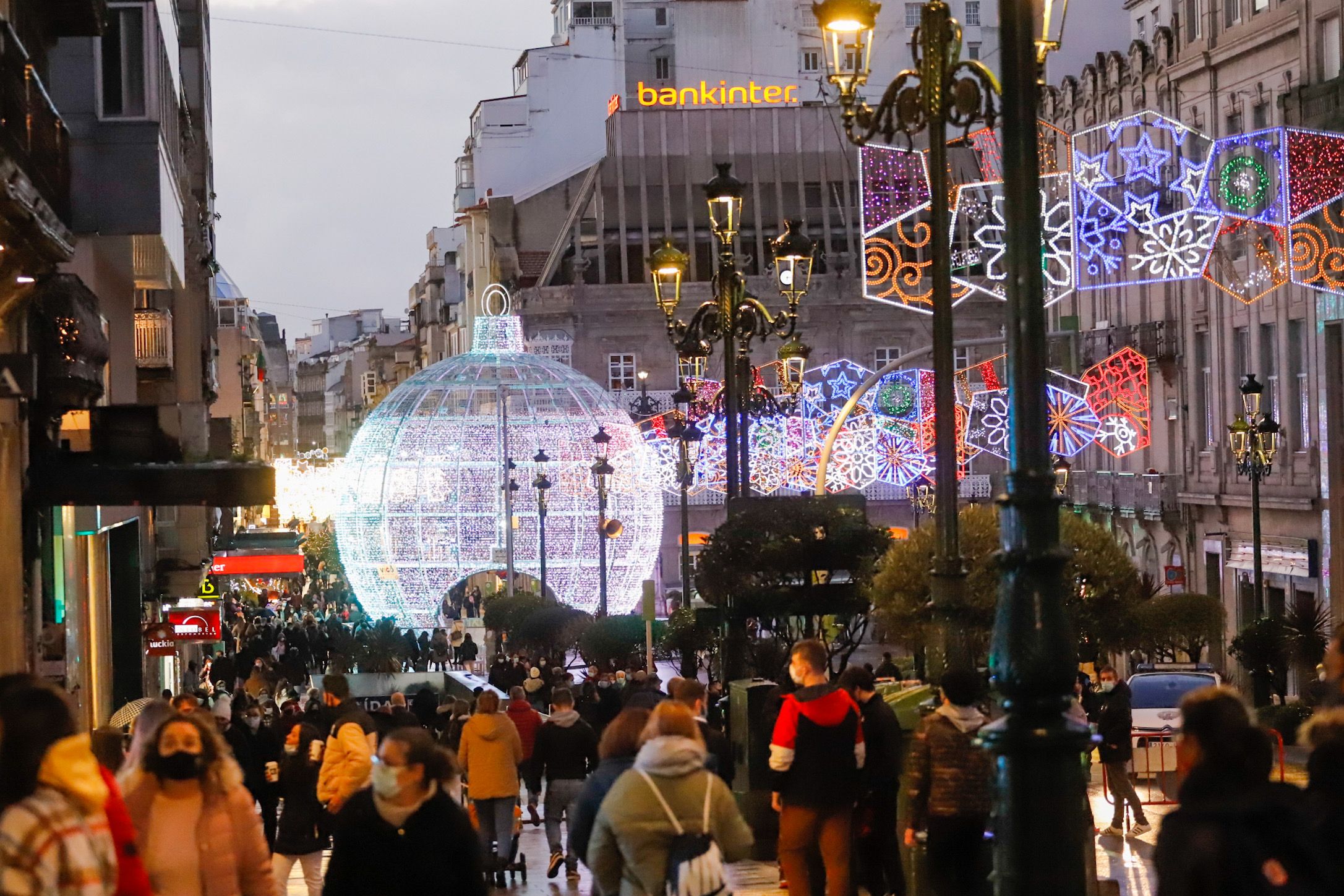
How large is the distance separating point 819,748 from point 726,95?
60476 millimetres

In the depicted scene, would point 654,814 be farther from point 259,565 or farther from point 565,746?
point 259,565

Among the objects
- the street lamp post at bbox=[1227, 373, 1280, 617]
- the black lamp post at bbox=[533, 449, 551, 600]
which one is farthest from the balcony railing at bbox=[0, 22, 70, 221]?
the black lamp post at bbox=[533, 449, 551, 600]

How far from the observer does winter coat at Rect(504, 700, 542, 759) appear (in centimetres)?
1673

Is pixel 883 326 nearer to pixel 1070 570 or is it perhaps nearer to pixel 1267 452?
pixel 1267 452

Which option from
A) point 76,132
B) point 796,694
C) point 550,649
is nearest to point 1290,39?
point 550,649

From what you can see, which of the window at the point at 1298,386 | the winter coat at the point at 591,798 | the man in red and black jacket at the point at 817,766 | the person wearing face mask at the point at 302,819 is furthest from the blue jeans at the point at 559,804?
the window at the point at 1298,386

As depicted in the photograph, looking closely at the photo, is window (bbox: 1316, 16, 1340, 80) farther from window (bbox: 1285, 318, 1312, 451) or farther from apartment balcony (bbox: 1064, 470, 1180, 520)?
apartment balcony (bbox: 1064, 470, 1180, 520)

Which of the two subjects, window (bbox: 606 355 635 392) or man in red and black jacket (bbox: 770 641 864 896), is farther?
window (bbox: 606 355 635 392)

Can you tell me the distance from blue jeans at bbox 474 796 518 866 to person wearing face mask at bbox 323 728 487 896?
7.19 m

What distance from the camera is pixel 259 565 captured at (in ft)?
135

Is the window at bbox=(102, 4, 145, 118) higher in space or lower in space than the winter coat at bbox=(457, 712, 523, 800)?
higher

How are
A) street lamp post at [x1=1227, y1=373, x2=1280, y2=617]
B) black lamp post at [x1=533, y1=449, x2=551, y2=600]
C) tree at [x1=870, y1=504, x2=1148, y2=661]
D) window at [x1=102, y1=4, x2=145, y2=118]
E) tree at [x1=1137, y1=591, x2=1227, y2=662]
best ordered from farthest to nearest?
black lamp post at [x1=533, y1=449, x2=551, y2=600] → street lamp post at [x1=1227, y1=373, x2=1280, y2=617] → tree at [x1=1137, y1=591, x2=1227, y2=662] → tree at [x1=870, y1=504, x2=1148, y2=661] → window at [x1=102, y1=4, x2=145, y2=118]

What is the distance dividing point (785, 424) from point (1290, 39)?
58.2 ft

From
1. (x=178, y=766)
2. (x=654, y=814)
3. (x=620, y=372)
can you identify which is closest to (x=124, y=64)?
(x=178, y=766)
